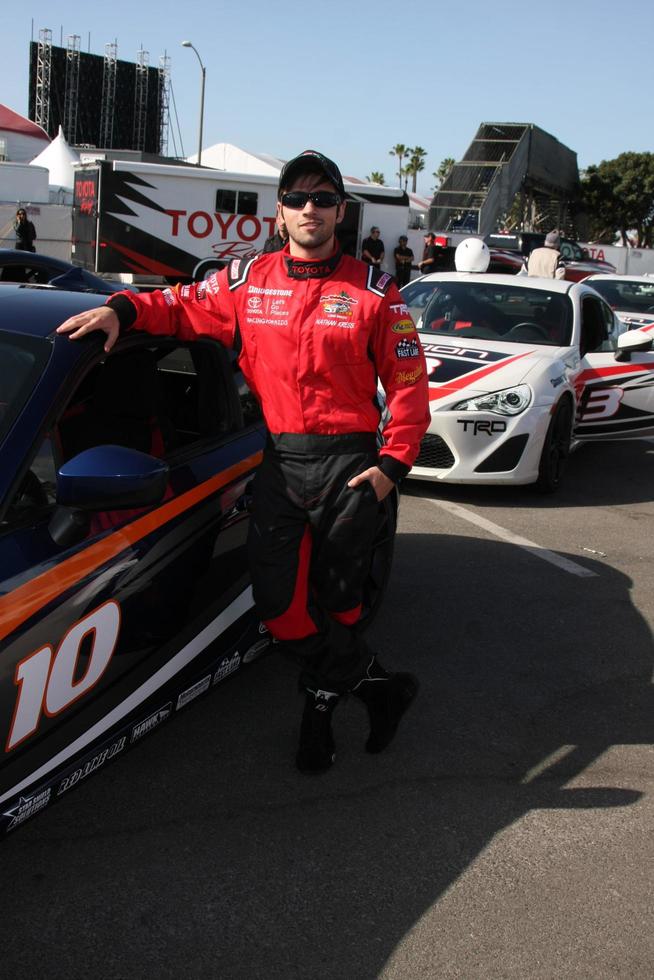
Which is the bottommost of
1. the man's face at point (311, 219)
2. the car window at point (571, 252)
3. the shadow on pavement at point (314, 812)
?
the shadow on pavement at point (314, 812)

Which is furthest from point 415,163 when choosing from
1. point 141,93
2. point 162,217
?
point 162,217

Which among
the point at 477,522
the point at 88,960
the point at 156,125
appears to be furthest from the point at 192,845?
the point at 156,125

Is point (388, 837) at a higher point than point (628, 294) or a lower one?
lower

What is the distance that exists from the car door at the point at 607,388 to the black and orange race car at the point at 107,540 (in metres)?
4.65

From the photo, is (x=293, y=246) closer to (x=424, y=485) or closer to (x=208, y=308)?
(x=208, y=308)

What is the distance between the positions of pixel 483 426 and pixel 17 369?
424 cm

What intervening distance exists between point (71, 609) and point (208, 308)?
1.10 meters

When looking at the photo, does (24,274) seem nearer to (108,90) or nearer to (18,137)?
(18,137)

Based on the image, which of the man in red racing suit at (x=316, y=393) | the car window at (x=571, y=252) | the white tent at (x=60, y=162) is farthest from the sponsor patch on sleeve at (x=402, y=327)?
the white tent at (x=60, y=162)

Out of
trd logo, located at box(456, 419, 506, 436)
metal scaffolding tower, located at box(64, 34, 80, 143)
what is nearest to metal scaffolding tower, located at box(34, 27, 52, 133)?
metal scaffolding tower, located at box(64, 34, 80, 143)

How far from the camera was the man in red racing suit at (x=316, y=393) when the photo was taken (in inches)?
112

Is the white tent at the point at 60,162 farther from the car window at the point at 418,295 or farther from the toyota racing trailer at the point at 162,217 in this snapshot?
the car window at the point at 418,295

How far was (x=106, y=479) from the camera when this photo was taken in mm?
2383

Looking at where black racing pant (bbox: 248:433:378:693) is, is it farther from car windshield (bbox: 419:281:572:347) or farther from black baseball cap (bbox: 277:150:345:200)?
car windshield (bbox: 419:281:572:347)
